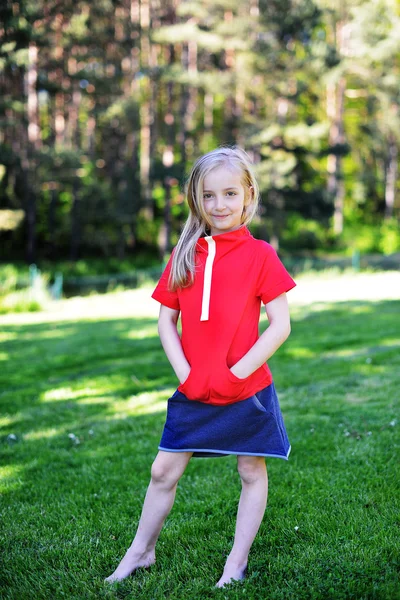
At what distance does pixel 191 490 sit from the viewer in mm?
3254

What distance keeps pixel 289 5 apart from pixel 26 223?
41.7 ft

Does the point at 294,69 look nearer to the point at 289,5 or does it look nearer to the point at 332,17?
the point at 289,5

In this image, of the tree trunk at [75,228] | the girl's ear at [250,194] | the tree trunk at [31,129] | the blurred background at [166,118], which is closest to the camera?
the girl's ear at [250,194]

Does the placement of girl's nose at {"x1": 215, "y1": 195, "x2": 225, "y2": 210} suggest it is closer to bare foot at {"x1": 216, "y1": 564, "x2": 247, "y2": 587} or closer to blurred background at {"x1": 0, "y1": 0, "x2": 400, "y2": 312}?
bare foot at {"x1": 216, "y1": 564, "x2": 247, "y2": 587}

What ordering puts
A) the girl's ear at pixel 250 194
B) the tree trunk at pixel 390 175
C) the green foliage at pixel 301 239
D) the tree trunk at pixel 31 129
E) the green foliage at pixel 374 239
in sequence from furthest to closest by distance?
1. the tree trunk at pixel 390 175
2. the green foliage at pixel 374 239
3. the green foliage at pixel 301 239
4. the tree trunk at pixel 31 129
5. the girl's ear at pixel 250 194

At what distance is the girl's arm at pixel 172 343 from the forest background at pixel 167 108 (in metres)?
16.4

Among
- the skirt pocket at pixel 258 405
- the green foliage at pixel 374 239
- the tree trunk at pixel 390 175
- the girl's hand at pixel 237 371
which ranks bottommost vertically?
the green foliage at pixel 374 239

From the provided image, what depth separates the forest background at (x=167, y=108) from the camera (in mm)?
20438

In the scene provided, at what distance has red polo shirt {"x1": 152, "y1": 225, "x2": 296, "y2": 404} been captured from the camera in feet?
7.19

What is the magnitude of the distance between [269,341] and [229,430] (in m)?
0.36

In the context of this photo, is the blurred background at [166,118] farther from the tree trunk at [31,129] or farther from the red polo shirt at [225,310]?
the red polo shirt at [225,310]

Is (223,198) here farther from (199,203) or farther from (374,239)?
(374,239)

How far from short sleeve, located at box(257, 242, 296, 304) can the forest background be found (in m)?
16.6

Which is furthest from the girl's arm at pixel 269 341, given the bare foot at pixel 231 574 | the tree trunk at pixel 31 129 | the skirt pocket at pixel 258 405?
the tree trunk at pixel 31 129
